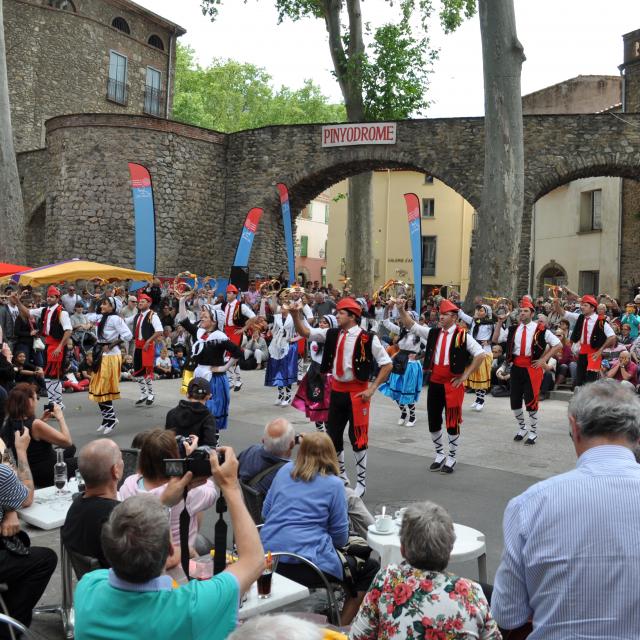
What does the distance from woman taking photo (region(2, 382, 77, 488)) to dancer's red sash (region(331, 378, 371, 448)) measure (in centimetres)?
270

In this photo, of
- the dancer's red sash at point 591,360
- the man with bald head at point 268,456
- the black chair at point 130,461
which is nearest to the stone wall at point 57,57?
the dancer's red sash at point 591,360

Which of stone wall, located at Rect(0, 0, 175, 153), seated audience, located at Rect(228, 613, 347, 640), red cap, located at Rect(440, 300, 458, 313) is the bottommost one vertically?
seated audience, located at Rect(228, 613, 347, 640)

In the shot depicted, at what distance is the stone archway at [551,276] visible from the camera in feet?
103

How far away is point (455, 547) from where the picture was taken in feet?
→ 13.4

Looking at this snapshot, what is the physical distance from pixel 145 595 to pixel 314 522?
6.00ft

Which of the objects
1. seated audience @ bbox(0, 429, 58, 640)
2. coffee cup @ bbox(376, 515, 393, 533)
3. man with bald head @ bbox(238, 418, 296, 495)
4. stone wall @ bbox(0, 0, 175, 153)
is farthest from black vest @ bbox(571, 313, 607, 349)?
stone wall @ bbox(0, 0, 175, 153)

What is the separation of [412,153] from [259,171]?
5349 millimetres

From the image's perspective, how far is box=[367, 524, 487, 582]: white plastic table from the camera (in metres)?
4.01

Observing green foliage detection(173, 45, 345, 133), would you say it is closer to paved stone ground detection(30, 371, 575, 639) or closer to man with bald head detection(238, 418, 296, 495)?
paved stone ground detection(30, 371, 575, 639)

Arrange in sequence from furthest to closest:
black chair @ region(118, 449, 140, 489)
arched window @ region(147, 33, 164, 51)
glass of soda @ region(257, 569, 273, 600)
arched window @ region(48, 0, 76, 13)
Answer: arched window @ region(147, 33, 164, 51), arched window @ region(48, 0, 76, 13), black chair @ region(118, 449, 140, 489), glass of soda @ region(257, 569, 273, 600)

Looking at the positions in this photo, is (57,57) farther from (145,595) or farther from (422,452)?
(145,595)

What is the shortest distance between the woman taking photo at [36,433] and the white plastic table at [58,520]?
0.61 metres

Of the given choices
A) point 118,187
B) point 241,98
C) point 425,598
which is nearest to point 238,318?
point 425,598

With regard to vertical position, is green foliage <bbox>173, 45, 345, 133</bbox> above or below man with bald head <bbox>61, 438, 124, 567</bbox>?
above
